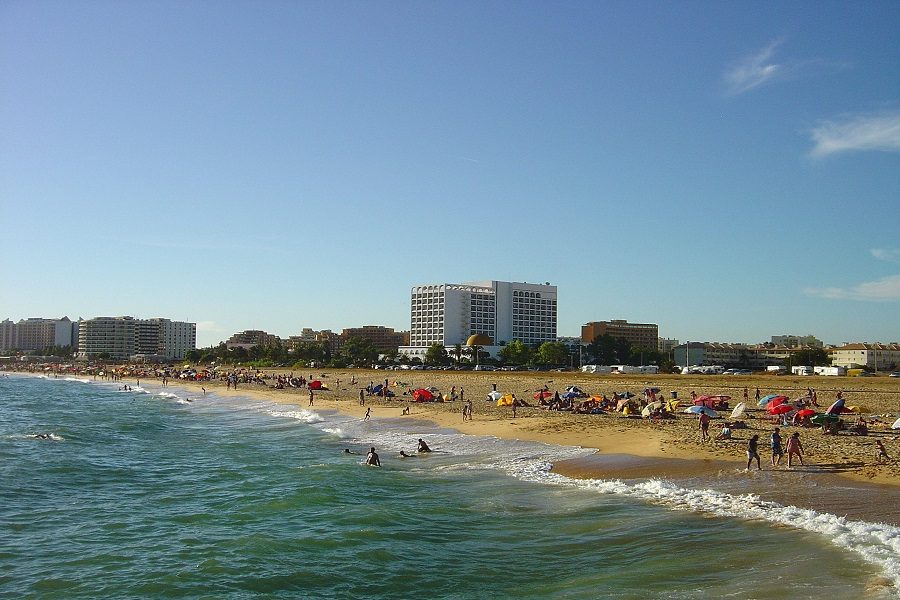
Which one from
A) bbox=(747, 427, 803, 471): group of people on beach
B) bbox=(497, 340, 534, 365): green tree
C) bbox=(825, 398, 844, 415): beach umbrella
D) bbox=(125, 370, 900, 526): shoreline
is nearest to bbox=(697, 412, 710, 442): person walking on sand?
bbox=(125, 370, 900, 526): shoreline

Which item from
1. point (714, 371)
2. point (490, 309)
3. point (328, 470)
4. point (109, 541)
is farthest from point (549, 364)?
point (109, 541)

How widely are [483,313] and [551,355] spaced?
A: 48439mm

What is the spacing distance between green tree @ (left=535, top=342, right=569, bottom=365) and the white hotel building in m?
36.6

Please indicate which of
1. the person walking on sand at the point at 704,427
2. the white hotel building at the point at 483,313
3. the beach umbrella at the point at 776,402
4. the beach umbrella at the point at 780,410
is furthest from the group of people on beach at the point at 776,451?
the white hotel building at the point at 483,313

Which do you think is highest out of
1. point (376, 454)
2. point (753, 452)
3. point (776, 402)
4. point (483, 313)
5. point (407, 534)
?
point (483, 313)

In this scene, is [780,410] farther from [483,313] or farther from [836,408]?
[483,313]

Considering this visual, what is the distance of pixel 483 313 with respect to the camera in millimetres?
166625

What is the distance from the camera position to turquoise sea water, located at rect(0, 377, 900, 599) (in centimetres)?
1171

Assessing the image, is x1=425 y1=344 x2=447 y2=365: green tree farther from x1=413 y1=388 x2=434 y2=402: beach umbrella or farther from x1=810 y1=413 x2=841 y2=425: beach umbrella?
x1=810 y1=413 x2=841 y2=425: beach umbrella

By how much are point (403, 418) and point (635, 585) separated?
28.1m

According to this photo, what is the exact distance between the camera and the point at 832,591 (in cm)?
1029

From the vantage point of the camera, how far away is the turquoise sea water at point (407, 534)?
11711 millimetres

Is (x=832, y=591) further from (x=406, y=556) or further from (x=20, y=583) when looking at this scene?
(x=20, y=583)

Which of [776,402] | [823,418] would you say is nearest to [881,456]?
[823,418]
